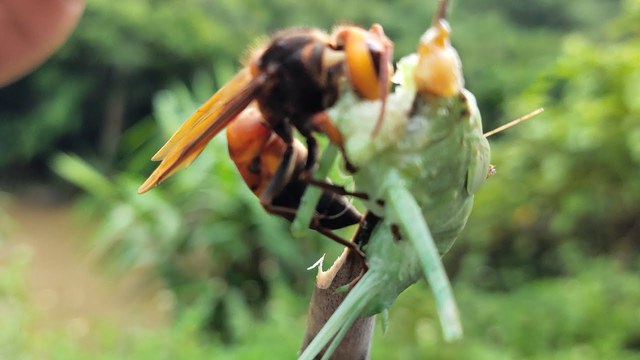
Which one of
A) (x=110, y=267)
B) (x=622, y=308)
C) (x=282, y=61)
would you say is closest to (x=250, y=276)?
(x=110, y=267)

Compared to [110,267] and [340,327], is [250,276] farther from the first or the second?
[340,327]

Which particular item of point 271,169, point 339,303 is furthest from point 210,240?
point 339,303

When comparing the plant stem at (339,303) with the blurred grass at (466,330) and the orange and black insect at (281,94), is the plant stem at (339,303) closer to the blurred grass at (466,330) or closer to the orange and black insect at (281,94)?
the orange and black insect at (281,94)

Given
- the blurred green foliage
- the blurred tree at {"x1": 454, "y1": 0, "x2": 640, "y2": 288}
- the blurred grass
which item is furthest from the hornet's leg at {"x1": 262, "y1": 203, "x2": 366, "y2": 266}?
the blurred green foliage

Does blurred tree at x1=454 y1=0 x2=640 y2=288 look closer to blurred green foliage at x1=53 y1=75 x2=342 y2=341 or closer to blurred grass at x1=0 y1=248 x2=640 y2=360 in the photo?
blurred grass at x1=0 y1=248 x2=640 y2=360

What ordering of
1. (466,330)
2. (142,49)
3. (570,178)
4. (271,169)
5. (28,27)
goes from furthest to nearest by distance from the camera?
(142,49) < (570,178) < (466,330) < (28,27) < (271,169)

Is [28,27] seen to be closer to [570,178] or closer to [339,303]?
[339,303]
